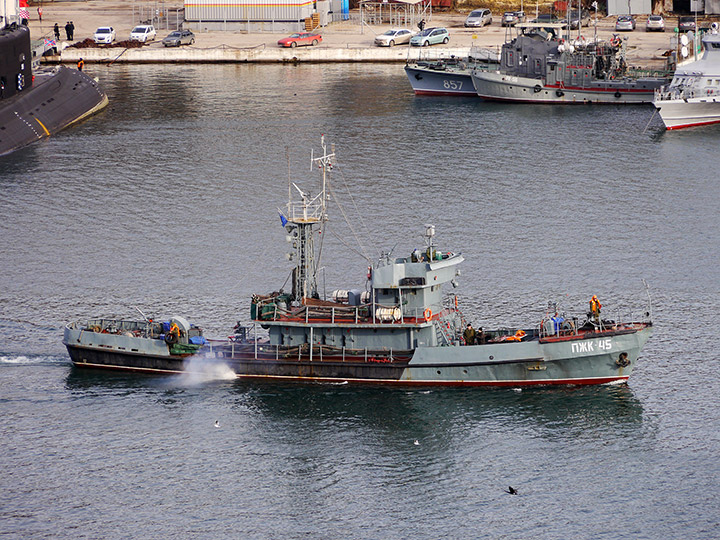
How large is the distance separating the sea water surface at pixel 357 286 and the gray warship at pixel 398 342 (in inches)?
37.5

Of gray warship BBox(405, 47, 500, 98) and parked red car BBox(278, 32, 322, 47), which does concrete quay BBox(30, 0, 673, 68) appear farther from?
Result: gray warship BBox(405, 47, 500, 98)

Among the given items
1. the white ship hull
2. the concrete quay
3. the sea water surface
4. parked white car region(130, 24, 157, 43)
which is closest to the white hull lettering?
the sea water surface

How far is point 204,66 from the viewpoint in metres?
139

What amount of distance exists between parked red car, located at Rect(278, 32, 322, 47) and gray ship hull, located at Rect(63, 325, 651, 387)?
88.6m

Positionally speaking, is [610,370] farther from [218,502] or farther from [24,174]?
[24,174]

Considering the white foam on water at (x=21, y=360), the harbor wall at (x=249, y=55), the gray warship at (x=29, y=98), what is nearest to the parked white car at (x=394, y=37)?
the harbor wall at (x=249, y=55)

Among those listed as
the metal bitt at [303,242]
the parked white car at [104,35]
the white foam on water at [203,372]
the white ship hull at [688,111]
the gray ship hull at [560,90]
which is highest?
the parked white car at [104,35]

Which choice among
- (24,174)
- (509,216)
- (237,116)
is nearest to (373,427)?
(509,216)

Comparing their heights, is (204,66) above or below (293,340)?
above

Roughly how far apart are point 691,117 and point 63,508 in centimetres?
7820

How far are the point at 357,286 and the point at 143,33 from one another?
86.0m

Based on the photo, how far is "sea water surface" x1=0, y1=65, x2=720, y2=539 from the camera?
46500 millimetres

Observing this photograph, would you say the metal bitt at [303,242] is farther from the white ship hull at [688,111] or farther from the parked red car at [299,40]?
the parked red car at [299,40]

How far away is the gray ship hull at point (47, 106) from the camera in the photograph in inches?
4063
